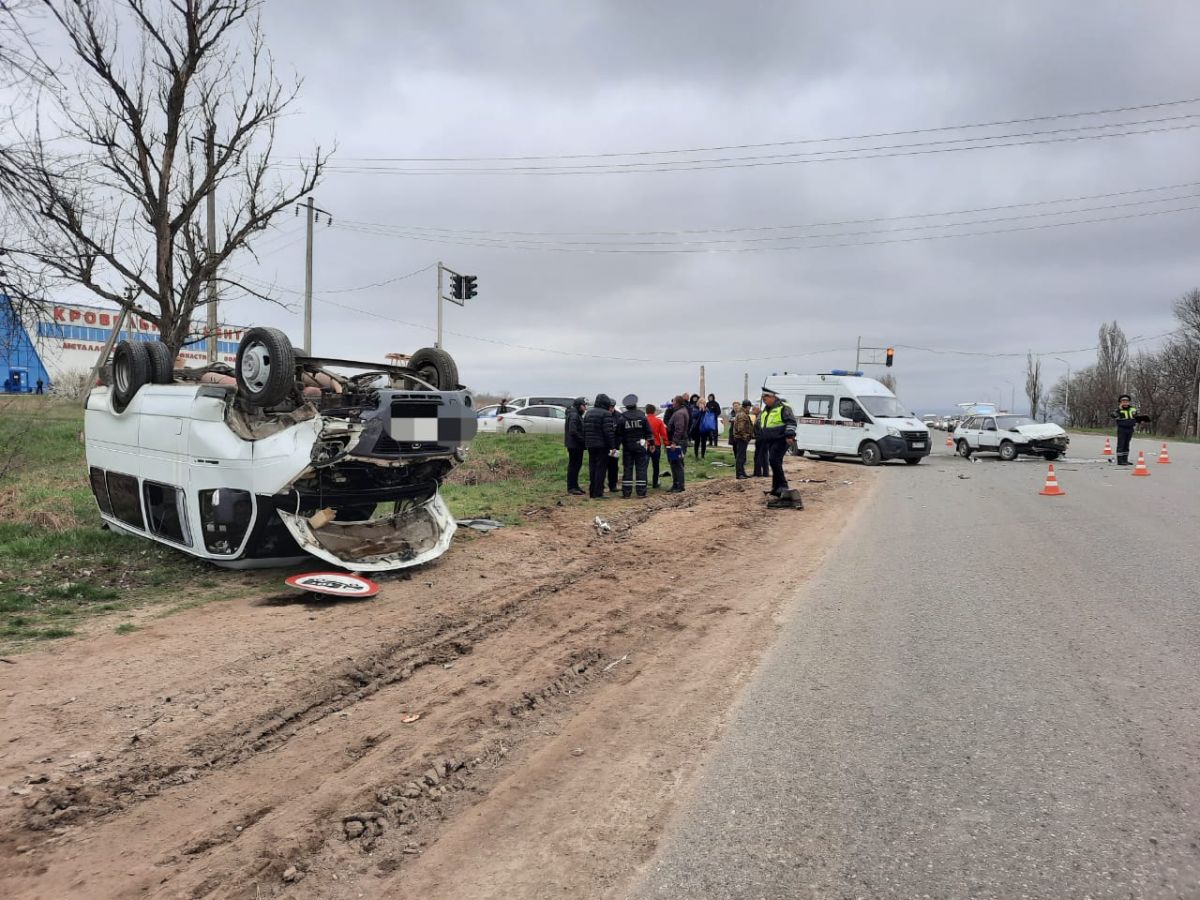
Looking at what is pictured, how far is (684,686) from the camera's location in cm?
427

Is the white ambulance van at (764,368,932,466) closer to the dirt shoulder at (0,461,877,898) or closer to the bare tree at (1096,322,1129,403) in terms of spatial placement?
the dirt shoulder at (0,461,877,898)

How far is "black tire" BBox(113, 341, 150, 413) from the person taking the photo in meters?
7.29

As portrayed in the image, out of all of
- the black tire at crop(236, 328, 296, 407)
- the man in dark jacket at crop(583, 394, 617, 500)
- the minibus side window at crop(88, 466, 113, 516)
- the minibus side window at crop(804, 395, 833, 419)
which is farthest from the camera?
the minibus side window at crop(804, 395, 833, 419)

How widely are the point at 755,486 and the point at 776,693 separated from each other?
36.6 ft

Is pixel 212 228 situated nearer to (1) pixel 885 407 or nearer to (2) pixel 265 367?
(2) pixel 265 367

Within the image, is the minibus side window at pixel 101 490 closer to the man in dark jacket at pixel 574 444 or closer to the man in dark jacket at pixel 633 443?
the man in dark jacket at pixel 574 444

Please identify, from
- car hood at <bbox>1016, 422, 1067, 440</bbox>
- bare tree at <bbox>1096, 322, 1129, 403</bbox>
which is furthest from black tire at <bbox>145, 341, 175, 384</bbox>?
bare tree at <bbox>1096, 322, 1129, 403</bbox>

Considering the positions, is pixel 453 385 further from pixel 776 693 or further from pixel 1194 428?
pixel 1194 428

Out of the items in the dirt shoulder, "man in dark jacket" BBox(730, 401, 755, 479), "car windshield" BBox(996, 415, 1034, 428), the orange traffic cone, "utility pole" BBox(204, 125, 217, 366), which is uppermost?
"utility pole" BBox(204, 125, 217, 366)

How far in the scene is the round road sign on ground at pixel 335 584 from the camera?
19.6ft

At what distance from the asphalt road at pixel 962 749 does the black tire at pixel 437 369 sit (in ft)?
13.8

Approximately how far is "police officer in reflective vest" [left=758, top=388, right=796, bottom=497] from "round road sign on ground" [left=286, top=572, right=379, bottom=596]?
7559 millimetres

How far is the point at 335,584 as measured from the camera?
20.0 ft

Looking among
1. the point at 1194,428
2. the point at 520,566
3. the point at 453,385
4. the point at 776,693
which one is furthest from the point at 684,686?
the point at 1194,428
